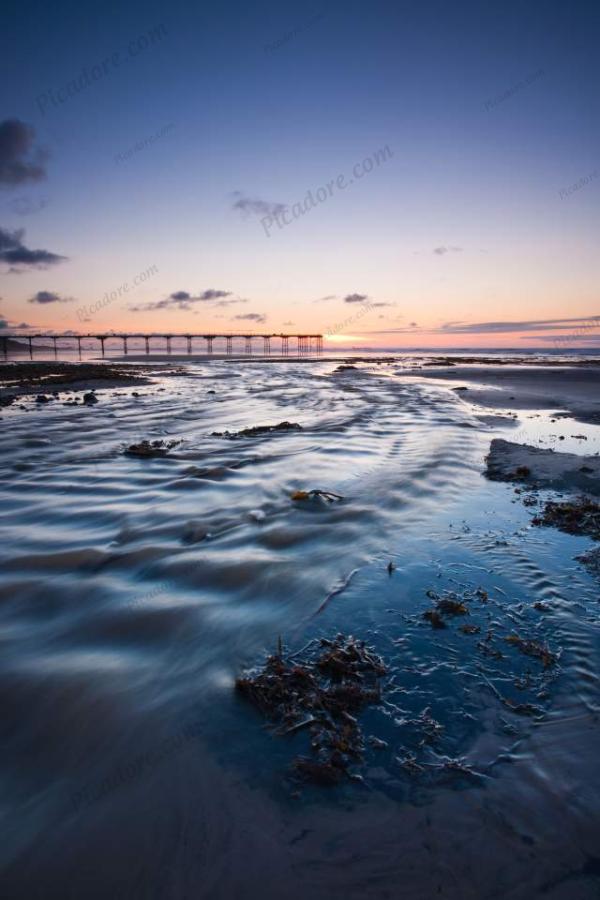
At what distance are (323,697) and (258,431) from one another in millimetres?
10366

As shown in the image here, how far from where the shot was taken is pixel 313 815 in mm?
2240

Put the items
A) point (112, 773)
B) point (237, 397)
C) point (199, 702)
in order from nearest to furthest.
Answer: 1. point (112, 773)
2. point (199, 702)
3. point (237, 397)

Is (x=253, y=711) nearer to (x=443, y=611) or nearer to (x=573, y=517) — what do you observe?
(x=443, y=611)

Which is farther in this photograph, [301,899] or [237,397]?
[237,397]

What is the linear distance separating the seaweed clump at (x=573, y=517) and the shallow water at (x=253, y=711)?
323mm

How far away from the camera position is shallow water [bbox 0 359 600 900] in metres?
2.05

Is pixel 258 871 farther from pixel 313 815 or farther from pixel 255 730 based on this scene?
pixel 255 730

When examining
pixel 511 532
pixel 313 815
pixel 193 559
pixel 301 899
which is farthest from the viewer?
pixel 511 532

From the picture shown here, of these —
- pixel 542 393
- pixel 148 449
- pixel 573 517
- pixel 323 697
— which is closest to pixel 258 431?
pixel 148 449

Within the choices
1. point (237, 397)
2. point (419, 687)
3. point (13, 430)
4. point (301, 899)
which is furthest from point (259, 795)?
point (237, 397)

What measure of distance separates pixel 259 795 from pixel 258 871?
354 millimetres

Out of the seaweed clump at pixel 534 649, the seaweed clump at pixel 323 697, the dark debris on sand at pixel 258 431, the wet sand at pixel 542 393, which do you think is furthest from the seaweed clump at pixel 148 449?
the wet sand at pixel 542 393

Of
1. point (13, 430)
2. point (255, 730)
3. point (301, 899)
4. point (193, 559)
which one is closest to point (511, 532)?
point (193, 559)

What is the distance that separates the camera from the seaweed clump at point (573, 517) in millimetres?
5996
